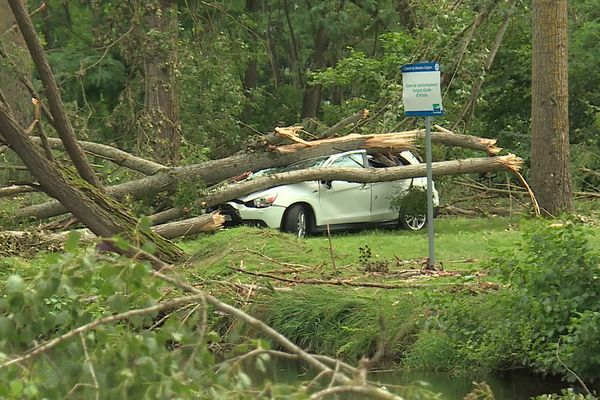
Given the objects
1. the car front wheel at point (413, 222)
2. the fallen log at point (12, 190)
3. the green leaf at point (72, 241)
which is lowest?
the car front wheel at point (413, 222)

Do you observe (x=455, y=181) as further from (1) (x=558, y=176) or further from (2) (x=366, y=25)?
(2) (x=366, y=25)

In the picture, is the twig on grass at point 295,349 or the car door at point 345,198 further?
the car door at point 345,198

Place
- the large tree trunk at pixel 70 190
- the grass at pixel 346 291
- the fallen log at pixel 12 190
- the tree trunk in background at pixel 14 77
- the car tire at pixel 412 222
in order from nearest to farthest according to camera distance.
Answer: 1. the grass at pixel 346 291
2. the large tree trunk at pixel 70 190
3. the fallen log at pixel 12 190
4. the tree trunk in background at pixel 14 77
5. the car tire at pixel 412 222

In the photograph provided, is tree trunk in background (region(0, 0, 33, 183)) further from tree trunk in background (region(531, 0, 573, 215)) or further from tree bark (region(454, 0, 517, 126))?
tree trunk in background (region(531, 0, 573, 215))

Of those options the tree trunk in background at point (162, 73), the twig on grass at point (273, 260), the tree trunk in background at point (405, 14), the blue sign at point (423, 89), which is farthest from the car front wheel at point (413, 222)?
the tree trunk in background at point (405, 14)

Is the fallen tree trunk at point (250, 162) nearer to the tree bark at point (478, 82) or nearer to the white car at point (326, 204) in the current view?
the white car at point (326, 204)

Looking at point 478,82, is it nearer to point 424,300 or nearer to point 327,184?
point 327,184

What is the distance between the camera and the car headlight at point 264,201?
17.4 m

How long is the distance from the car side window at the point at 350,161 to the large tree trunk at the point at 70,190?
17.3ft

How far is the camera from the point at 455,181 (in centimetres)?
2005

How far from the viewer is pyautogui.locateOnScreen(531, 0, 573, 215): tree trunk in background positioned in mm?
17547

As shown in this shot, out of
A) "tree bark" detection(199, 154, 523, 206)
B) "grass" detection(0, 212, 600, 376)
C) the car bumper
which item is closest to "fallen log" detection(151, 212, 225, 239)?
"grass" detection(0, 212, 600, 376)

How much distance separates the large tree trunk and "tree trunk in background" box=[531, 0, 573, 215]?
301 inches

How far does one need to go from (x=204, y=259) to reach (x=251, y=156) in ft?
13.6
